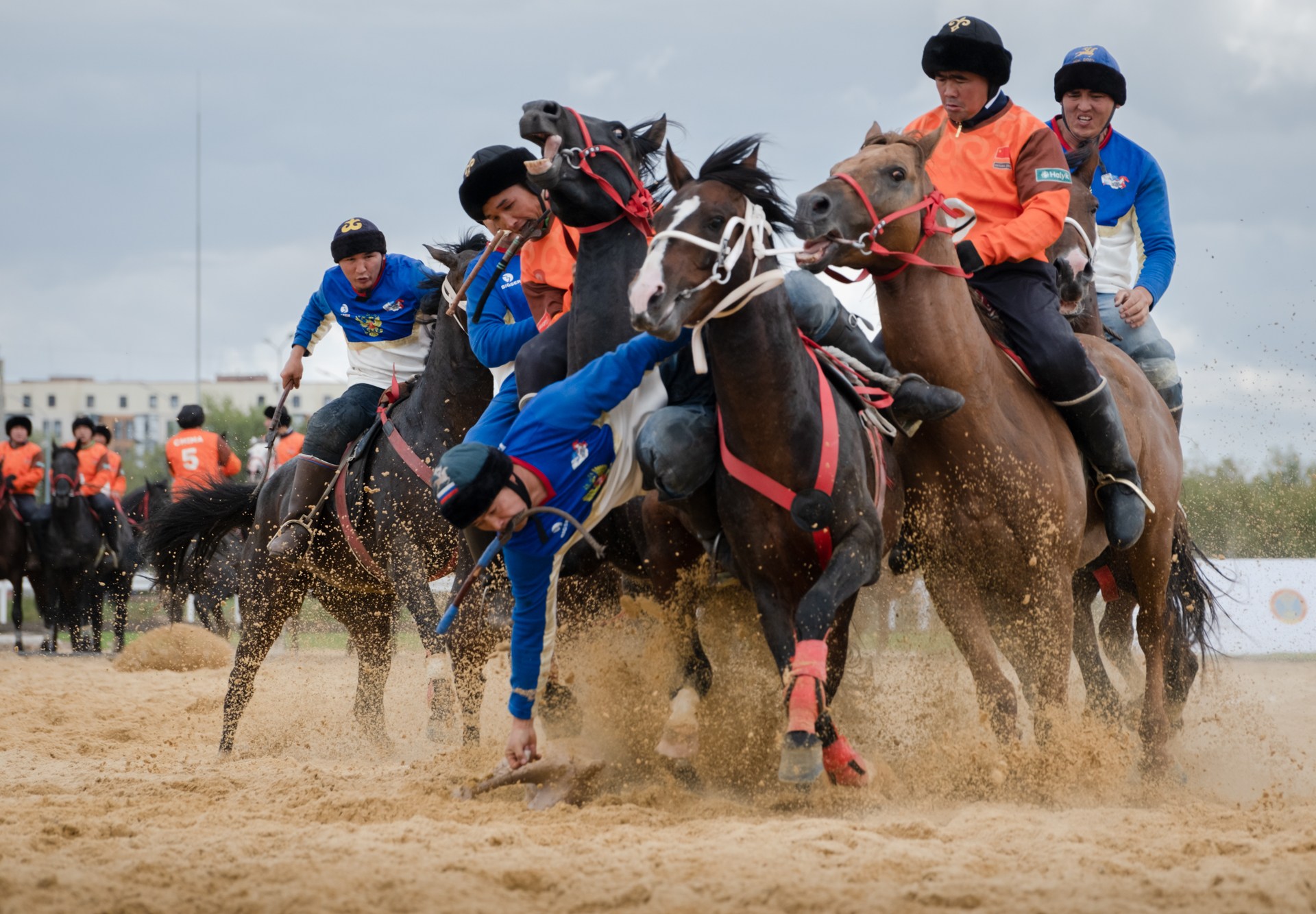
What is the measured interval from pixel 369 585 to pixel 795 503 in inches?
155

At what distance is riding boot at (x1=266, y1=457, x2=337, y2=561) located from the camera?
23.4 ft

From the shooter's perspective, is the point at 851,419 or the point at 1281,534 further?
the point at 1281,534

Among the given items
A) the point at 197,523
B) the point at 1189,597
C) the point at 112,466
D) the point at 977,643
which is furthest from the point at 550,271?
the point at 112,466

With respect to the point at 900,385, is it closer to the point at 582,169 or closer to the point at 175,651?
the point at 582,169

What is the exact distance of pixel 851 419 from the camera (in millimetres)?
4574

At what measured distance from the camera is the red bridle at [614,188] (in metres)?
4.89

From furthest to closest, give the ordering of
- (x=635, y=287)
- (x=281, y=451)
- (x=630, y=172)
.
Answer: (x=281, y=451), (x=630, y=172), (x=635, y=287)

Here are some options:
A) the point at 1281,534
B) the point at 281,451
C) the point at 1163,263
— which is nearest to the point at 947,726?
the point at 1163,263

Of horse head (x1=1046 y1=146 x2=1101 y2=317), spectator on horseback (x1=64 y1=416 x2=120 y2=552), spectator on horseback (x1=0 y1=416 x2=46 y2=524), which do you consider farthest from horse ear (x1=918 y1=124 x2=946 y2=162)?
spectator on horseback (x1=0 y1=416 x2=46 y2=524)

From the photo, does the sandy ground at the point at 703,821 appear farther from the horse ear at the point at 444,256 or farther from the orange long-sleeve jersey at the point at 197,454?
the orange long-sleeve jersey at the point at 197,454

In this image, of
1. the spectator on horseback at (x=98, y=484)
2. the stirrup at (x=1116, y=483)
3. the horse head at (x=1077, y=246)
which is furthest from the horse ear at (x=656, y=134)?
the spectator on horseback at (x=98, y=484)

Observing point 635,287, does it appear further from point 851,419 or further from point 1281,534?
point 1281,534

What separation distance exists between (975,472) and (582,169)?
1.80m

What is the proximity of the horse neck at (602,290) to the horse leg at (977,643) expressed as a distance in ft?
4.84
